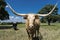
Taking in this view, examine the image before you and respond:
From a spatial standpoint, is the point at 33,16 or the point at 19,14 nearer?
the point at 33,16

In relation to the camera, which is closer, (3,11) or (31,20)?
(31,20)

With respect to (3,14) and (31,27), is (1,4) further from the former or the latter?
(31,27)

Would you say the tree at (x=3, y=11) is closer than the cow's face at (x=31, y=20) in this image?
No

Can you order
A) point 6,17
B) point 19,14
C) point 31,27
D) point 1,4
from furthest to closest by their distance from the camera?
point 6,17 < point 1,4 < point 19,14 < point 31,27

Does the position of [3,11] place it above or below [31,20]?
below

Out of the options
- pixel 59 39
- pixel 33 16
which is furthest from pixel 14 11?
pixel 59 39

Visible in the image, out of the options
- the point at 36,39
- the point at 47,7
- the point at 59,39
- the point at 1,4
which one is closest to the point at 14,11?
the point at 36,39

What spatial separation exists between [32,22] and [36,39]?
245cm

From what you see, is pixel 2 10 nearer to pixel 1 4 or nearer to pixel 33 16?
pixel 1 4

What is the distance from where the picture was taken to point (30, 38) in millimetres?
11883

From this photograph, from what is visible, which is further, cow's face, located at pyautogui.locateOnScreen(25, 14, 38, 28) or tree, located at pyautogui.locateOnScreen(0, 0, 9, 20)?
tree, located at pyautogui.locateOnScreen(0, 0, 9, 20)

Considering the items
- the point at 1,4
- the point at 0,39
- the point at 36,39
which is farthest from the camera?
the point at 1,4

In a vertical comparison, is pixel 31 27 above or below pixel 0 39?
above

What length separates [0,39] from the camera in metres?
13.9
